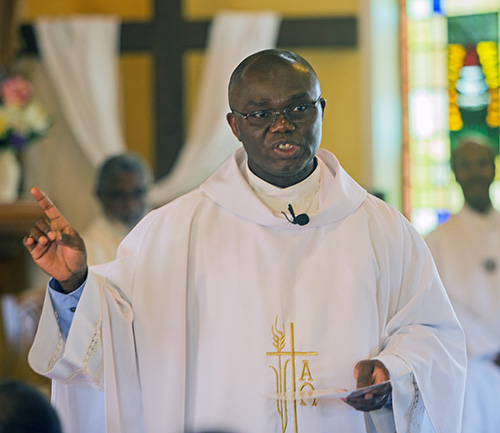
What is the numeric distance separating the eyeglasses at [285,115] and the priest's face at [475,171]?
382cm

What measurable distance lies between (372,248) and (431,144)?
6.95 meters

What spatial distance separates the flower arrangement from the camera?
863cm

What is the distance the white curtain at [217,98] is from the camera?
978cm

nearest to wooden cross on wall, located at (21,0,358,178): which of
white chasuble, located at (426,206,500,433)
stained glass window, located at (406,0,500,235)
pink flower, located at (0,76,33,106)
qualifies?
stained glass window, located at (406,0,500,235)

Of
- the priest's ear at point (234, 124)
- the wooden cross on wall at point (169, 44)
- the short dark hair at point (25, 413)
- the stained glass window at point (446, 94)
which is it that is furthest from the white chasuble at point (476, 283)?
the short dark hair at point (25, 413)

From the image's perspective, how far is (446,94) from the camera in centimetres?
1041

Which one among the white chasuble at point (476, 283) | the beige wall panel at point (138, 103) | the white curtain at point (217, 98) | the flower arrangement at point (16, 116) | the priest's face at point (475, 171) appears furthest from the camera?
the beige wall panel at point (138, 103)

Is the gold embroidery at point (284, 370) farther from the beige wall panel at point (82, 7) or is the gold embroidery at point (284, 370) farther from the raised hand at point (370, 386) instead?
the beige wall panel at point (82, 7)

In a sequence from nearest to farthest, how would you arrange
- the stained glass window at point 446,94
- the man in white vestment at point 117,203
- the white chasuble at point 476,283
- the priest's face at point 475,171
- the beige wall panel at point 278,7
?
the white chasuble at point 476,283
the man in white vestment at point 117,203
the priest's face at point 475,171
the beige wall panel at point 278,7
the stained glass window at point 446,94

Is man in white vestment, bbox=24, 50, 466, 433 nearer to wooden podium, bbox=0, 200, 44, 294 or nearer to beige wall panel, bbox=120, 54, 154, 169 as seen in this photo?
wooden podium, bbox=0, 200, 44, 294

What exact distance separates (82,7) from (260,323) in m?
7.40

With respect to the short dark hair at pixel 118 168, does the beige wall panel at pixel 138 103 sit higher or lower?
higher

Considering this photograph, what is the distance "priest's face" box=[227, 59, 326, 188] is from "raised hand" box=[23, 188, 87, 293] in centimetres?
72

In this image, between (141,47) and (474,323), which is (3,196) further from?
(474,323)
